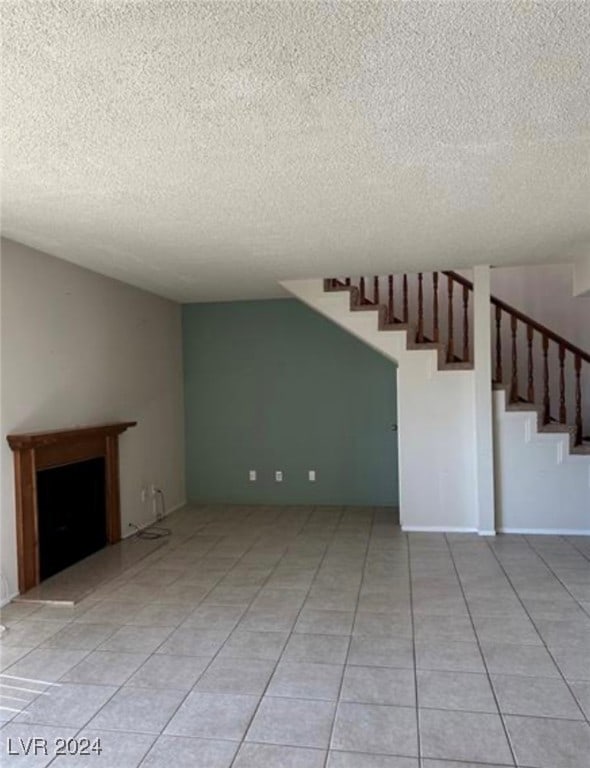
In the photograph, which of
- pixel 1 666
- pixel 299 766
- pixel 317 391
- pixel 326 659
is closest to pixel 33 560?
pixel 1 666

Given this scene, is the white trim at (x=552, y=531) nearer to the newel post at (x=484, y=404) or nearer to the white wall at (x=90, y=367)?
the newel post at (x=484, y=404)

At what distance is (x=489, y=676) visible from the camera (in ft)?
8.75

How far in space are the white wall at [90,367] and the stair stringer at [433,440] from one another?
252 centimetres

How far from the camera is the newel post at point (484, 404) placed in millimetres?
5074

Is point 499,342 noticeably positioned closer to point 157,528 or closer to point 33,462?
point 157,528

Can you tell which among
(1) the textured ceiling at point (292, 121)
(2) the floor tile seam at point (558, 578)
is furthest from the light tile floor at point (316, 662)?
(1) the textured ceiling at point (292, 121)

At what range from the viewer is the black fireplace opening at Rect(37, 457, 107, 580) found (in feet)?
13.6

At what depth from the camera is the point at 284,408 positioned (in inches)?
258

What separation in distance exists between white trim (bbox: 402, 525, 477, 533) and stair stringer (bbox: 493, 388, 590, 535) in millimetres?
330

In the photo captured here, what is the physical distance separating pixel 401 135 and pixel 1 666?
127 inches

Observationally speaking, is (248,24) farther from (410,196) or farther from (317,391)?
(317,391)

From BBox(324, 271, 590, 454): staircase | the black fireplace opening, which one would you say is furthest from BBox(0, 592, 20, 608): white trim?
BBox(324, 271, 590, 454): staircase

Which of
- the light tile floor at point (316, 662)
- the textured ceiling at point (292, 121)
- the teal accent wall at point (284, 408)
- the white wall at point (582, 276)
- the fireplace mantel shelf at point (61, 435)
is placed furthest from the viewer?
the teal accent wall at point (284, 408)

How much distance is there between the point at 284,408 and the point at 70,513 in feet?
9.16
